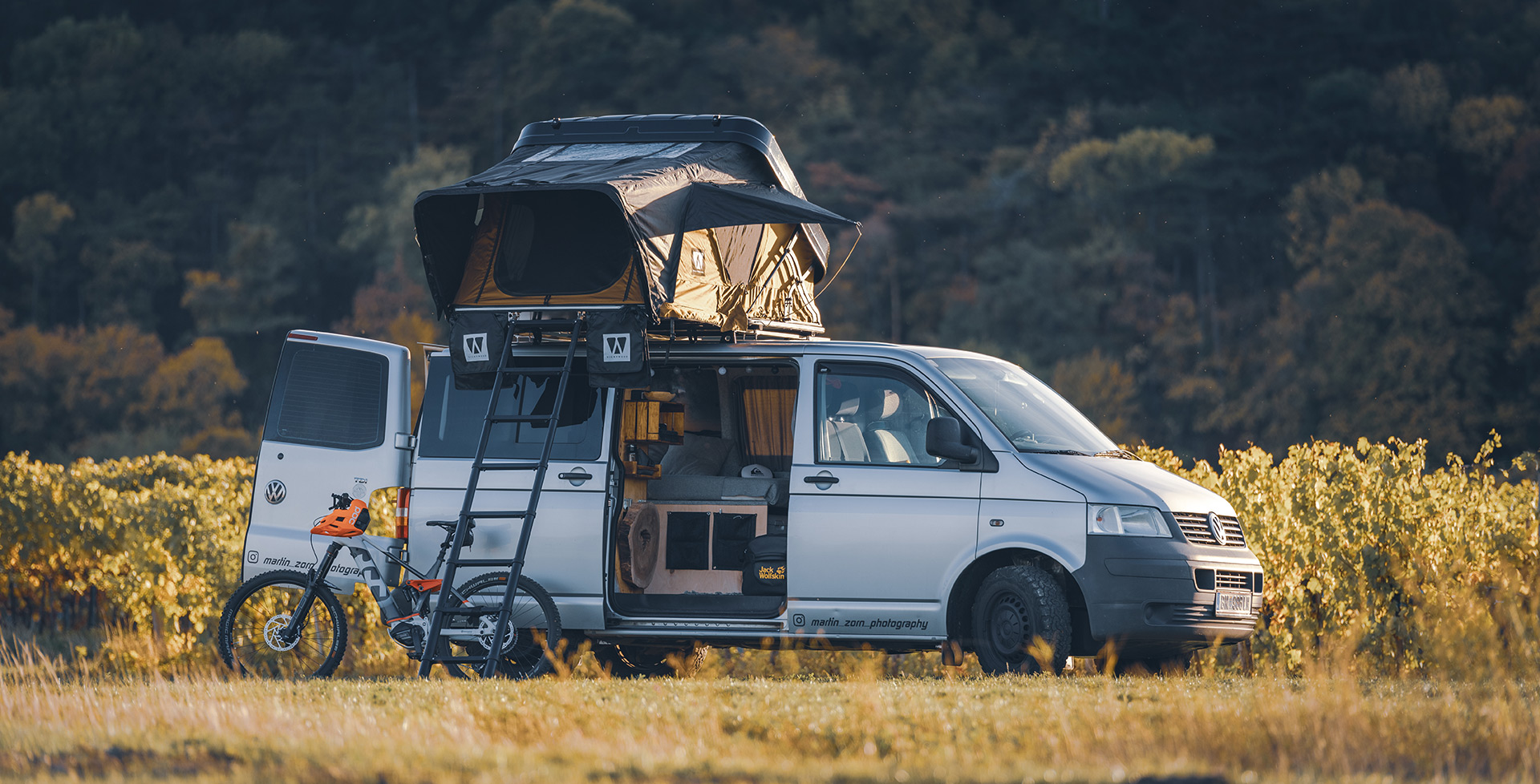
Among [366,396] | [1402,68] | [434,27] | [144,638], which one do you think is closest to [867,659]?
[366,396]

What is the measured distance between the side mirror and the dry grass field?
1.41 metres

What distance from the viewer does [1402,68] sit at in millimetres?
57656

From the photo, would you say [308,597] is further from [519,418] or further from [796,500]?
[796,500]

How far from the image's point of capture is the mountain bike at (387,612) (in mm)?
10586

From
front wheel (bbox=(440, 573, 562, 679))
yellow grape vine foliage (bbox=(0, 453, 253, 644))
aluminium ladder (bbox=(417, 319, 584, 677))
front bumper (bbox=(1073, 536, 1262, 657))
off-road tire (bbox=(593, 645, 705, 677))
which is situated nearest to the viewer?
front bumper (bbox=(1073, 536, 1262, 657))

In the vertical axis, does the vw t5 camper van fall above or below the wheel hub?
above

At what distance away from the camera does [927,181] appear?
65.7 meters

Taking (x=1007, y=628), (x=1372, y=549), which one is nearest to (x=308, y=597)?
(x=1007, y=628)

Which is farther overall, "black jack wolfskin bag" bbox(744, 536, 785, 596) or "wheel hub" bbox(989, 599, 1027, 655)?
"black jack wolfskin bag" bbox(744, 536, 785, 596)

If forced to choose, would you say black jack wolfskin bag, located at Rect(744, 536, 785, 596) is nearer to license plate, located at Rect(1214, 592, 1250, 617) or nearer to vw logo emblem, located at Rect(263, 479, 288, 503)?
license plate, located at Rect(1214, 592, 1250, 617)

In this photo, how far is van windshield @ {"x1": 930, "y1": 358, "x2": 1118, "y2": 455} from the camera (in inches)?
402

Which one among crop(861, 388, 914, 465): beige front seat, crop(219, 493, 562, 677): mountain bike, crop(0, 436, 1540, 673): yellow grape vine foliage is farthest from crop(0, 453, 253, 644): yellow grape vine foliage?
crop(861, 388, 914, 465): beige front seat

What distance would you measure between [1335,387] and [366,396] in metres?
42.7

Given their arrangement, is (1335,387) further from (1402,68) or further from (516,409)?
(516,409)
